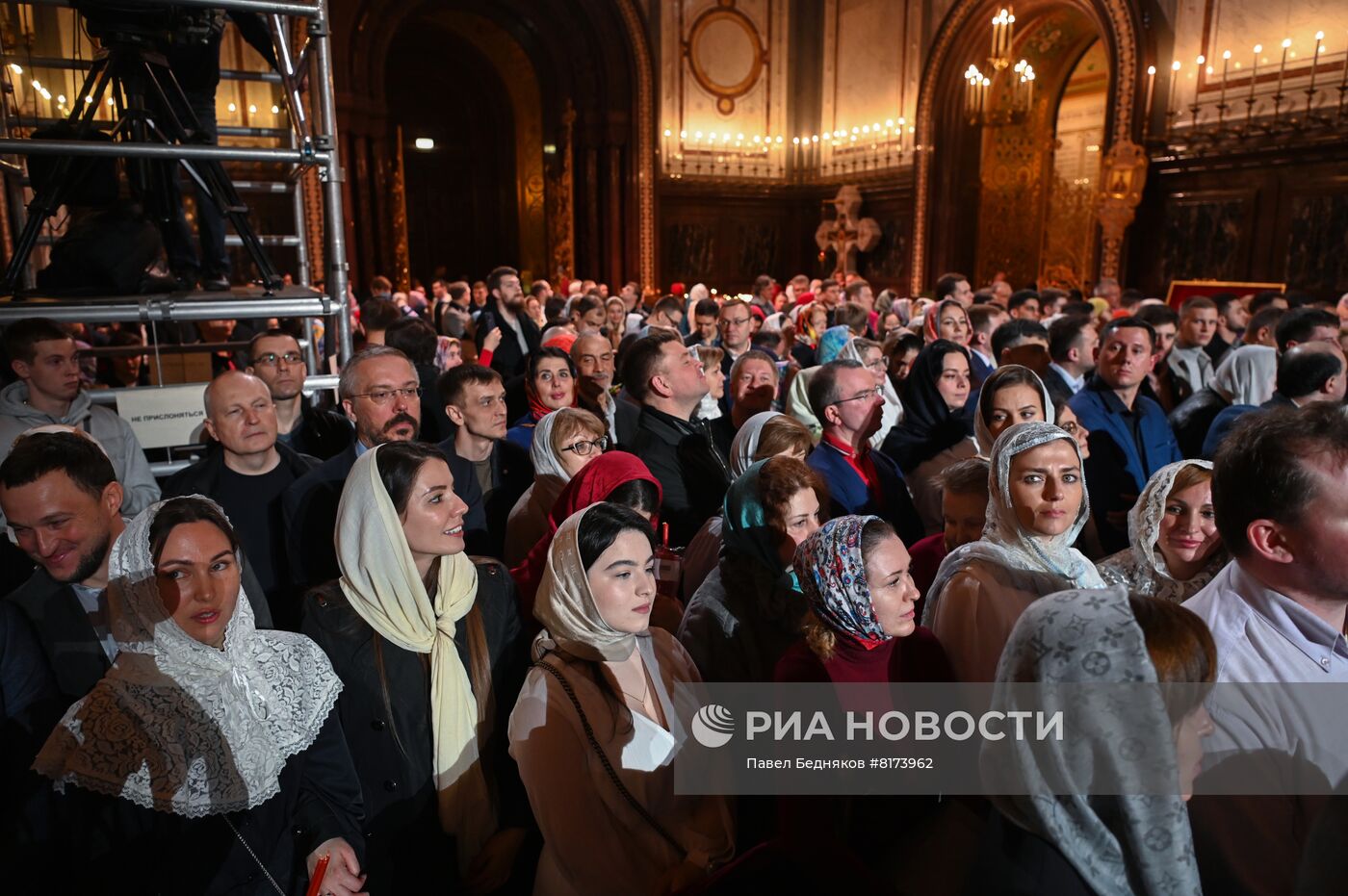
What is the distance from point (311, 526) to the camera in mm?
3131

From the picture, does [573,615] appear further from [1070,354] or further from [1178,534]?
[1070,354]

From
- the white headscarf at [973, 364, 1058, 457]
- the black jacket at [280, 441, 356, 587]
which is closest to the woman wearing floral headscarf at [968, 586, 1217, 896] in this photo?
the white headscarf at [973, 364, 1058, 457]

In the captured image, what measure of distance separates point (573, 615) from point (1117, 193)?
42.7ft

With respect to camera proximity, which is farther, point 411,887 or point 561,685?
point 411,887

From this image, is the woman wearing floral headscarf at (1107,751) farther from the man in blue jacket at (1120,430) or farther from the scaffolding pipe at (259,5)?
the scaffolding pipe at (259,5)

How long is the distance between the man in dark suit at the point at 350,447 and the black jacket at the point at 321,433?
559 mm

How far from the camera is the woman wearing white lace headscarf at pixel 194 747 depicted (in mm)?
1817

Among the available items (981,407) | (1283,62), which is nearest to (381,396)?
(981,407)

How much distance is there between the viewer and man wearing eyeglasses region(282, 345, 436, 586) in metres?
3.12

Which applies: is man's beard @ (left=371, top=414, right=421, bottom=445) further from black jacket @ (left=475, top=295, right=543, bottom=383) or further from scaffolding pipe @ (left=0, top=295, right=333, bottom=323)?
black jacket @ (left=475, top=295, right=543, bottom=383)

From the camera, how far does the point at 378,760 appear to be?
223cm

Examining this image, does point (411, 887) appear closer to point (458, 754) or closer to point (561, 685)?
point (458, 754)

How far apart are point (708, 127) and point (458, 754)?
18.0m

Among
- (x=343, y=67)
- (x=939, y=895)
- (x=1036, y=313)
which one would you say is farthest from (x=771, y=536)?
(x=343, y=67)
